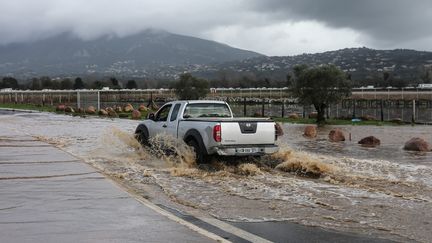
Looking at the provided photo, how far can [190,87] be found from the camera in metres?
58.3

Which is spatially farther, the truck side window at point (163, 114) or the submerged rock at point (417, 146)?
Answer: the submerged rock at point (417, 146)

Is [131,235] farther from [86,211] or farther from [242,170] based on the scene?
[242,170]

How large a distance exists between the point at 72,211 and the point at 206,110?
298 inches

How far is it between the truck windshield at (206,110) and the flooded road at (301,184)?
1.32 meters

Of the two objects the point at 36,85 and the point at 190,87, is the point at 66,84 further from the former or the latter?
the point at 190,87

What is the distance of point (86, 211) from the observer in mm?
8570

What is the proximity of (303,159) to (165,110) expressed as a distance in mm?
4794

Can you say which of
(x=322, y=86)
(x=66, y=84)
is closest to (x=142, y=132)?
(x=322, y=86)

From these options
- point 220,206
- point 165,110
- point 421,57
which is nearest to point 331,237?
point 220,206

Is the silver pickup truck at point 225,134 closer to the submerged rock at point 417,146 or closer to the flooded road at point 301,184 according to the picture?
the flooded road at point 301,184

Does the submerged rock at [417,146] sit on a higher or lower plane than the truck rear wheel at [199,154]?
lower

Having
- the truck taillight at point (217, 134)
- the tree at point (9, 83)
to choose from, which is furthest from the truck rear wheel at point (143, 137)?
the tree at point (9, 83)

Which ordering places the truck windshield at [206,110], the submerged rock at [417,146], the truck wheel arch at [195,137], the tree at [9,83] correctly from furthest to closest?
the tree at [9,83]
the submerged rock at [417,146]
the truck windshield at [206,110]
the truck wheel arch at [195,137]

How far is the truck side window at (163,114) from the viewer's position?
1625 cm
